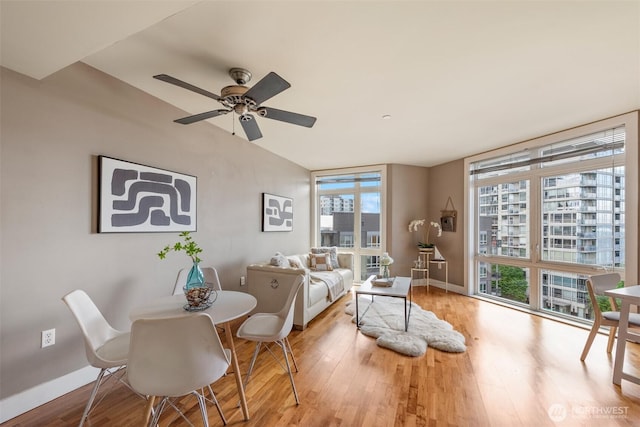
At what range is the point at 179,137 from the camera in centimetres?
293

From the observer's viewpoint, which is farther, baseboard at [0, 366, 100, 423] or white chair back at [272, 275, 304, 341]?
white chair back at [272, 275, 304, 341]

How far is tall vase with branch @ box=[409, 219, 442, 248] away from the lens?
17.6 feet

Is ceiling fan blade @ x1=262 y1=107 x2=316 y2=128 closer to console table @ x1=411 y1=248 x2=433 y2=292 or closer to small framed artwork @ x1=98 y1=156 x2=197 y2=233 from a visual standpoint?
small framed artwork @ x1=98 y1=156 x2=197 y2=233

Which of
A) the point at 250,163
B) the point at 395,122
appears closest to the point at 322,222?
the point at 250,163

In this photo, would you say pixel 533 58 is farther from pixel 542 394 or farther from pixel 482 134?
pixel 542 394

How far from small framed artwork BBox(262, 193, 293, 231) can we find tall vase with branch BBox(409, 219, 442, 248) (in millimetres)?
2503

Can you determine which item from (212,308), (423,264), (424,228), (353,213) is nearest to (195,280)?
(212,308)

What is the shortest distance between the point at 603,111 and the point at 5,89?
5314 millimetres

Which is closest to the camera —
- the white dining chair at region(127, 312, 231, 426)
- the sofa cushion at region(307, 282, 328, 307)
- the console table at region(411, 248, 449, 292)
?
the white dining chair at region(127, 312, 231, 426)

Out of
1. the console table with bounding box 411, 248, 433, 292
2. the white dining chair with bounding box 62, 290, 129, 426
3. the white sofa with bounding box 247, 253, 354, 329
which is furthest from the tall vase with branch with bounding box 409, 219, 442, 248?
the white dining chair with bounding box 62, 290, 129, 426

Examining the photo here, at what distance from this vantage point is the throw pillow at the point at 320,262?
15.4 ft

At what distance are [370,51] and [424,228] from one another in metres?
4.50

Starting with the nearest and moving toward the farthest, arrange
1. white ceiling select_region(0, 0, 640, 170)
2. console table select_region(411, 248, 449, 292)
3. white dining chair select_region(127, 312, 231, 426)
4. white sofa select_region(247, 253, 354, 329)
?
white dining chair select_region(127, 312, 231, 426) < white ceiling select_region(0, 0, 640, 170) < white sofa select_region(247, 253, 354, 329) < console table select_region(411, 248, 449, 292)

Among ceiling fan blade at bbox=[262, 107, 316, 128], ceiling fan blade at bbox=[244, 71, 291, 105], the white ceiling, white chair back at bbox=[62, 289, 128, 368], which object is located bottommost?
white chair back at bbox=[62, 289, 128, 368]
